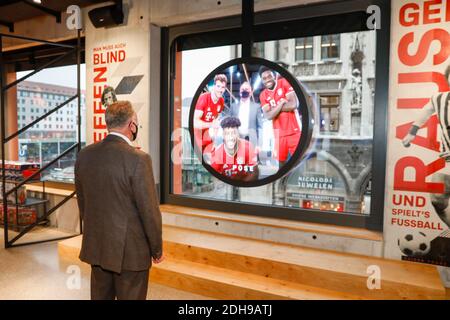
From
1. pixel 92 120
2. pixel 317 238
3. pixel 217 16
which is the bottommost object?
pixel 317 238

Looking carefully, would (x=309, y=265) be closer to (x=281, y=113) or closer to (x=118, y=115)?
(x=281, y=113)

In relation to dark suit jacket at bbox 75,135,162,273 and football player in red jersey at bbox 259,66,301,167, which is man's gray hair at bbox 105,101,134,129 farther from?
football player in red jersey at bbox 259,66,301,167

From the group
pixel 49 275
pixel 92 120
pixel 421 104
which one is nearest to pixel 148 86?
pixel 92 120

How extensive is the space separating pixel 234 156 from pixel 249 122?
1.27 ft

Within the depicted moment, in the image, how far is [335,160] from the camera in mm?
3588

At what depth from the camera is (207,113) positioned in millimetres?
3986

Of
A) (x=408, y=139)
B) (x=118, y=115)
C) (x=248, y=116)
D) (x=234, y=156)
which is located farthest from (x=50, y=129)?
(x=408, y=139)

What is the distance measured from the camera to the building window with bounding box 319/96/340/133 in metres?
3.57

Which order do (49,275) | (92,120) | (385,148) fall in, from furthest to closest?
1. (92,120)
2. (49,275)
3. (385,148)

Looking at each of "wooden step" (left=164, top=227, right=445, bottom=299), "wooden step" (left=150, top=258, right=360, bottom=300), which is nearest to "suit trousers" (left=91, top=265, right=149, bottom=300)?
"wooden step" (left=150, top=258, right=360, bottom=300)

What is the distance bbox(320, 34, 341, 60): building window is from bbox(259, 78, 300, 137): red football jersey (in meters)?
0.49

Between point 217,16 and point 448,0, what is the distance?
214cm

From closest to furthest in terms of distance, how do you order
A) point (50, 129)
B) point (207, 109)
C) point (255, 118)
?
point (255, 118) < point (207, 109) < point (50, 129)
